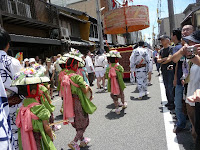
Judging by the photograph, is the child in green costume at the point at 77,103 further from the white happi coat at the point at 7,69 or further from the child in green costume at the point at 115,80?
the child in green costume at the point at 115,80

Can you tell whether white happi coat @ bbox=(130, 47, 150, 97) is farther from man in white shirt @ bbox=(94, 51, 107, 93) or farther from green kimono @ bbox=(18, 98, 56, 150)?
green kimono @ bbox=(18, 98, 56, 150)

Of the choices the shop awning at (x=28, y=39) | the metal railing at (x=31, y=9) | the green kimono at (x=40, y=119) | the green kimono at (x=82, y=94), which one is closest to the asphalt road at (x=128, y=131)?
the green kimono at (x=82, y=94)

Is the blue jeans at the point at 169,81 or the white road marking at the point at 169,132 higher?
the blue jeans at the point at 169,81

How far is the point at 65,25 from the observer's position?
1816cm

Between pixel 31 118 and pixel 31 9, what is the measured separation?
40.7 feet

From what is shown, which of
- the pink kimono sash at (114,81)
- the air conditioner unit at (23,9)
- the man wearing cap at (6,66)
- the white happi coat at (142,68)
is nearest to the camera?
the man wearing cap at (6,66)

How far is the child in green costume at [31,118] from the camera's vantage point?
7.61ft

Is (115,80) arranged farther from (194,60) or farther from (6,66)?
(6,66)

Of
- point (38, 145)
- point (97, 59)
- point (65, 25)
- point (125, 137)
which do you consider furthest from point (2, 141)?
point (65, 25)

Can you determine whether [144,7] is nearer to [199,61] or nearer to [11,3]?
[11,3]

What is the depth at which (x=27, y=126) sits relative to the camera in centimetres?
230

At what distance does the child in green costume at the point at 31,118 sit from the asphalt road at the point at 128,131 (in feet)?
4.31

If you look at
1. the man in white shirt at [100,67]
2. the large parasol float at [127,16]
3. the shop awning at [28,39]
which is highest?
the large parasol float at [127,16]

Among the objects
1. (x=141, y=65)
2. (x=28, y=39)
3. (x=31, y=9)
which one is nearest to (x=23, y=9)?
(x=31, y=9)
